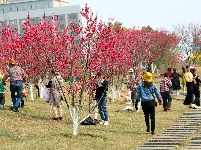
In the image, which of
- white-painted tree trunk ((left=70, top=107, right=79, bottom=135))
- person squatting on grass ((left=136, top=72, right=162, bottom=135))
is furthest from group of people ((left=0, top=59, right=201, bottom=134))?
white-painted tree trunk ((left=70, top=107, right=79, bottom=135))

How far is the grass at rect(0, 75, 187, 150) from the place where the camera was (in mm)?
12289

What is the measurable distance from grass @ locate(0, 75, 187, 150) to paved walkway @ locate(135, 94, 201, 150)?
31cm

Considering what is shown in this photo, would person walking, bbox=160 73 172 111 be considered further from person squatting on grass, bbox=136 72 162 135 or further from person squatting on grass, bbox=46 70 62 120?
person squatting on grass, bbox=136 72 162 135

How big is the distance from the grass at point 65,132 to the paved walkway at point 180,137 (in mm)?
306

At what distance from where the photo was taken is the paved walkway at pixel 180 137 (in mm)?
12195

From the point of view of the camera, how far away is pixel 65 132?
14.0 m

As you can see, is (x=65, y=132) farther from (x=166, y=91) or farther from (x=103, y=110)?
(x=166, y=91)

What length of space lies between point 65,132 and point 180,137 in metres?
3.18

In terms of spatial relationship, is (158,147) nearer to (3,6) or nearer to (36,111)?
(36,111)

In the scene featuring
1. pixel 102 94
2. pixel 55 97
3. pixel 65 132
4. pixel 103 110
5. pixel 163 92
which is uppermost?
pixel 102 94

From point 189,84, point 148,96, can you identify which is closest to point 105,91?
point 148,96

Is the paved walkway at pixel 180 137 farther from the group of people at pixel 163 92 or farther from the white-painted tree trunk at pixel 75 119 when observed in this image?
the white-painted tree trunk at pixel 75 119

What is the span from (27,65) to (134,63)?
9368 millimetres

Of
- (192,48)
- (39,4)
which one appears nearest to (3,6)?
(39,4)
